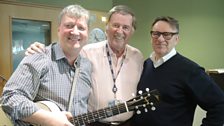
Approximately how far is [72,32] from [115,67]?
1.65 feet

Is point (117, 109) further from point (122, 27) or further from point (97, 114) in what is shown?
point (122, 27)

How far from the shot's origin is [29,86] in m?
1.52

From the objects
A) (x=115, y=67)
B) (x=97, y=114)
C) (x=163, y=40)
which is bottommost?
(x=97, y=114)

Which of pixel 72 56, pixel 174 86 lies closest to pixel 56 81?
pixel 72 56

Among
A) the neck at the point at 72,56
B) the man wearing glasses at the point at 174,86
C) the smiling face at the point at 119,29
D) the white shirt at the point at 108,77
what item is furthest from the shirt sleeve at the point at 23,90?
the man wearing glasses at the point at 174,86

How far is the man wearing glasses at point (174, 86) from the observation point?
1.79m

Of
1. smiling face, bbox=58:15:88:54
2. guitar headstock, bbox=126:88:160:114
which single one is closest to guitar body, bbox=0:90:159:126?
guitar headstock, bbox=126:88:160:114

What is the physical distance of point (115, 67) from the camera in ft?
6.55

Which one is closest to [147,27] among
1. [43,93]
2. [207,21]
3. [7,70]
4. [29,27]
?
[207,21]

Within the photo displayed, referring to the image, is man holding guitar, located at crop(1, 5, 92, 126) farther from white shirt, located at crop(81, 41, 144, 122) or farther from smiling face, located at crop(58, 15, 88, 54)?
white shirt, located at crop(81, 41, 144, 122)

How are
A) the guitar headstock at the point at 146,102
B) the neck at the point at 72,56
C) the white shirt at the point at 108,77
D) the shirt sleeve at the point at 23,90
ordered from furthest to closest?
the white shirt at the point at 108,77
the neck at the point at 72,56
the guitar headstock at the point at 146,102
the shirt sleeve at the point at 23,90

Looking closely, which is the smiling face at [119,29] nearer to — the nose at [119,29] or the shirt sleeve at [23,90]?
the nose at [119,29]

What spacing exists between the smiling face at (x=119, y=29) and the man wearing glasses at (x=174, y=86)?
0.19 meters

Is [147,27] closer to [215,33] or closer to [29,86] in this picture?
[215,33]
